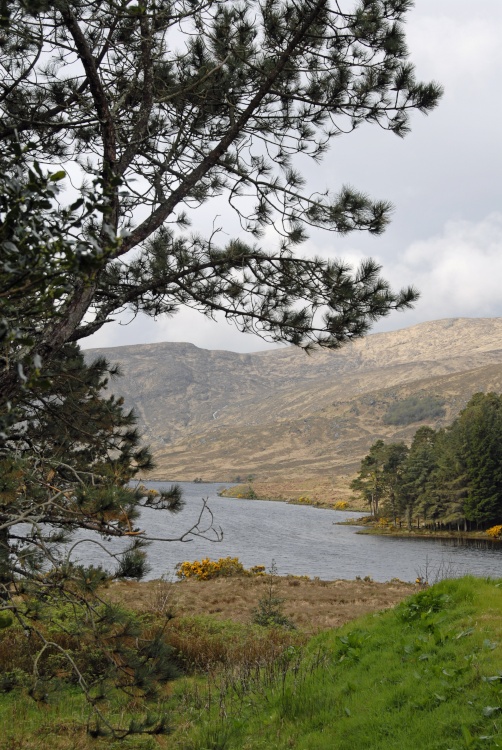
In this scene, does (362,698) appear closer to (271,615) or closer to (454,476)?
(271,615)

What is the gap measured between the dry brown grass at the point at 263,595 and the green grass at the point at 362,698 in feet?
17.9

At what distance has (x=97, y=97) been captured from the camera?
4645 mm

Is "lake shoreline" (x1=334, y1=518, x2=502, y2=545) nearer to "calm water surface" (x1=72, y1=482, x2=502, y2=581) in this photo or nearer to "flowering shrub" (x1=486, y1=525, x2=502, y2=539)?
"flowering shrub" (x1=486, y1=525, x2=502, y2=539)

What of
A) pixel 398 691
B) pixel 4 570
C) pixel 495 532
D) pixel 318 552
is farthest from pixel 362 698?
pixel 495 532

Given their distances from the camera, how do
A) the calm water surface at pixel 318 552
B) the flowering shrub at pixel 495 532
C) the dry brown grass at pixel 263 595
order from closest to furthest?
1. the dry brown grass at pixel 263 595
2. the calm water surface at pixel 318 552
3. the flowering shrub at pixel 495 532

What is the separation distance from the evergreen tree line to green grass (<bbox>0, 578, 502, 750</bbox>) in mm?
50264

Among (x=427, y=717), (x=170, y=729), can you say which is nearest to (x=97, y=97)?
(x=170, y=729)

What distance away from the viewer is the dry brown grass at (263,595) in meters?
16.1

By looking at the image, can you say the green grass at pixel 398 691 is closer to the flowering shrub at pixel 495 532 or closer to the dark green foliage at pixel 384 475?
the flowering shrub at pixel 495 532

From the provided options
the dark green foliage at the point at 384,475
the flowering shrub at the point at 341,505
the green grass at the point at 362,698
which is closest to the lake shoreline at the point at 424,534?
the dark green foliage at the point at 384,475

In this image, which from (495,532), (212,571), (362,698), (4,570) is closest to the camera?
(4,570)

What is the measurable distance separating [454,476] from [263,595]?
152 feet

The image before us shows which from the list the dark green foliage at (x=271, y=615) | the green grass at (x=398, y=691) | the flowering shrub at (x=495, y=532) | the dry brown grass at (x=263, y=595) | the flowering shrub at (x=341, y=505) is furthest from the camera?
the flowering shrub at (x=341, y=505)

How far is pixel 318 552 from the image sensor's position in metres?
40.4
